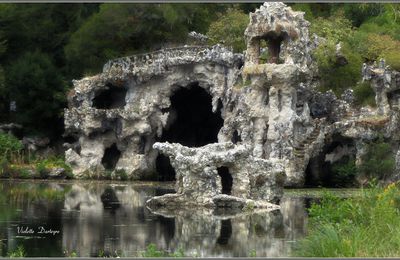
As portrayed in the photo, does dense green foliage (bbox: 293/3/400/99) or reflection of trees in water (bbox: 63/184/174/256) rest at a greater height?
dense green foliage (bbox: 293/3/400/99)

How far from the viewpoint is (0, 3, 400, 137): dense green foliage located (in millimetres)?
47562

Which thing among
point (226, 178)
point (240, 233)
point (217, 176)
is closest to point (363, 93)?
point (226, 178)

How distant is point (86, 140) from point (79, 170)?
6.19ft

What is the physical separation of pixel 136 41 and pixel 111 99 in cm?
360

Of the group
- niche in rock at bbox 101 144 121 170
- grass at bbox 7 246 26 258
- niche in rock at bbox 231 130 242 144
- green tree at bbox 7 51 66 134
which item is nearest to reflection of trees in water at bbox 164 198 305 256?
grass at bbox 7 246 26 258

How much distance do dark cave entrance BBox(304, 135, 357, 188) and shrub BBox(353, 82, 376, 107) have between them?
2348mm

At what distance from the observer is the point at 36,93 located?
5103cm

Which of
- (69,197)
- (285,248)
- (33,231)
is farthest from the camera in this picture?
(69,197)

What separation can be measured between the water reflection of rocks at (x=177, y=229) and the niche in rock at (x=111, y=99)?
16563 mm

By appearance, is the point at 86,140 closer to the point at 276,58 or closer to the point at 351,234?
the point at 276,58

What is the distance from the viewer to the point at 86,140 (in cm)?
4709

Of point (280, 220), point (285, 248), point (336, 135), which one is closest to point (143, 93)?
point (336, 135)

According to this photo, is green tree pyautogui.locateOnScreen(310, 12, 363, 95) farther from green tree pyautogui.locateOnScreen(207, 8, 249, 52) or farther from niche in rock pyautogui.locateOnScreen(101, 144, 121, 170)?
niche in rock pyautogui.locateOnScreen(101, 144, 121, 170)

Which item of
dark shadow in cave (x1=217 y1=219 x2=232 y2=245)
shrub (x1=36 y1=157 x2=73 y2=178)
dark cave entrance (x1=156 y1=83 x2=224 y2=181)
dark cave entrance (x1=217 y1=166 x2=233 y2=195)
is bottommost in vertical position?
dark shadow in cave (x1=217 y1=219 x2=232 y2=245)
